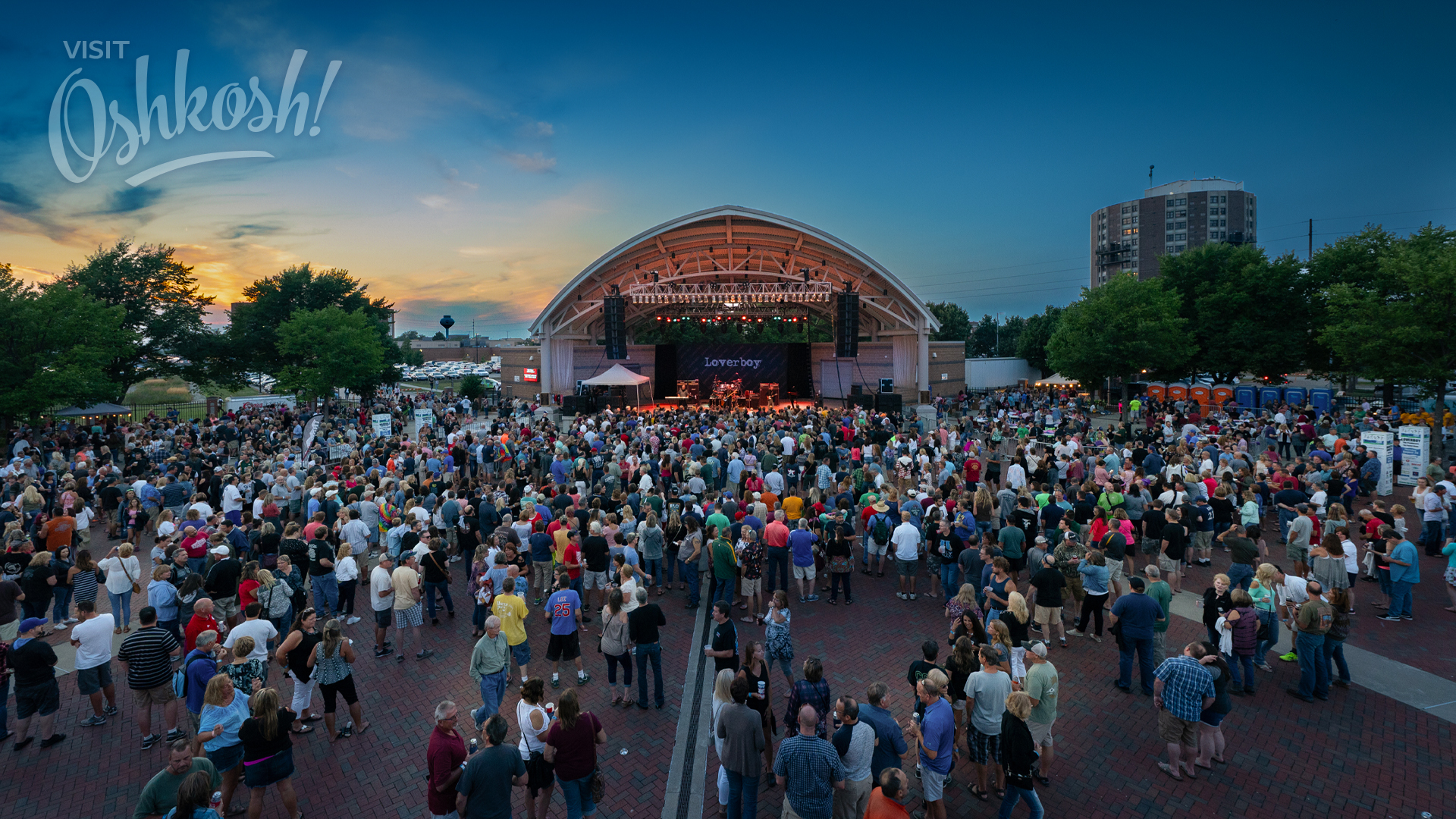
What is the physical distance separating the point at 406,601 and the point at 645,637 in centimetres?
310

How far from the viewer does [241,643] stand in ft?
14.9

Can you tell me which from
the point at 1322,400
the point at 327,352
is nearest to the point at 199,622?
the point at 327,352

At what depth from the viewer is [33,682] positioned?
5156 mm

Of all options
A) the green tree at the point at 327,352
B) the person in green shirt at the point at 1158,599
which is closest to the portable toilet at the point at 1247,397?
the person in green shirt at the point at 1158,599

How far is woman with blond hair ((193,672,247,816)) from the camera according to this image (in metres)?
4.18

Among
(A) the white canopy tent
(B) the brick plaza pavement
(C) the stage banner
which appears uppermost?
(C) the stage banner

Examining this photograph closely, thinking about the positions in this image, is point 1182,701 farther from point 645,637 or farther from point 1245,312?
point 1245,312

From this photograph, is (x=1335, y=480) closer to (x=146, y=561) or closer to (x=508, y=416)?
(x=146, y=561)

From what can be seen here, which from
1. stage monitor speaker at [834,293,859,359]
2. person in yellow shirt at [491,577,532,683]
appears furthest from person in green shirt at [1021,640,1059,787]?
stage monitor speaker at [834,293,859,359]

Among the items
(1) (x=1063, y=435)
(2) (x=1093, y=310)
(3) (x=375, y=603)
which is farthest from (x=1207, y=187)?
(3) (x=375, y=603)

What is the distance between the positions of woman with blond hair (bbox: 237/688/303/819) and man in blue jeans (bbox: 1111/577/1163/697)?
23.4 ft

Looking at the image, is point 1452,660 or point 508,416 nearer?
point 1452,660

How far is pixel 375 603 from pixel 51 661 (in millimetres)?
2474

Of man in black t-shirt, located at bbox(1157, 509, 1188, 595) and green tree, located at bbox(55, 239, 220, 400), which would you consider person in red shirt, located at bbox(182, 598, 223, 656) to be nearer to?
man in black t-shirt, located at bbox(1157, 509, 1188, 595)
